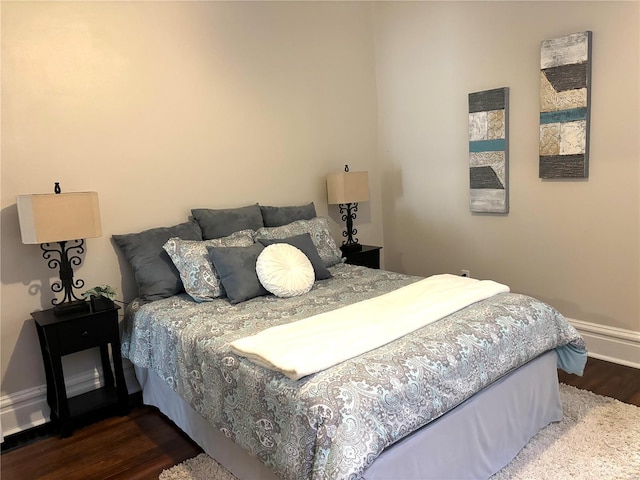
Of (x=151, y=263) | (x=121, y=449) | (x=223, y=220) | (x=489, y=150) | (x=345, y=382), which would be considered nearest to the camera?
(x=345, y=382)

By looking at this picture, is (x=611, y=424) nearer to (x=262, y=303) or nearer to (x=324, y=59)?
(x=262, y=303)

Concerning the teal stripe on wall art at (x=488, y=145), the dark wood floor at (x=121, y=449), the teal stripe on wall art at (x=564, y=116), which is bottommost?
the dark wood floor at (x=121, y=449)

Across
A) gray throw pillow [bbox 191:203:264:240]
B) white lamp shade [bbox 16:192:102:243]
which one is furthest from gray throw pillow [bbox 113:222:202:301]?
white lamp shade [bbox 16:192:102:243]

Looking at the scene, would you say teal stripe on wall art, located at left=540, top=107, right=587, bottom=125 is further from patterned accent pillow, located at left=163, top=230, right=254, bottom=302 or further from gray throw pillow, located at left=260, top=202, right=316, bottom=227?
patterned accent pillow, located at left=163, top=230, right=254, bottom=302

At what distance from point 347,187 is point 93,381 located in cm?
233

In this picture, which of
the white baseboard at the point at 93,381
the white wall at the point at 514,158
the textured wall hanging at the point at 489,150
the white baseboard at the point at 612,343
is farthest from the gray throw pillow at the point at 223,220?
the white baseboard at the point at 612,343

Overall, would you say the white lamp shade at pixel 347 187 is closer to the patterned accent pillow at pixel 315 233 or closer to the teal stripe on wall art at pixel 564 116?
the patterned accent pillow at pixel 315 233

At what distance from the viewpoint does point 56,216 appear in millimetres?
2604

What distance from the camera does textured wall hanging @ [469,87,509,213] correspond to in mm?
3635

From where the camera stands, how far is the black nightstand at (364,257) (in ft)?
13.2

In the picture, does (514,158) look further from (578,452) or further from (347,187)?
(578,452)

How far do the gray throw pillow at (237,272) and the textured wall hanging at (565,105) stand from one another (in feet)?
7.01

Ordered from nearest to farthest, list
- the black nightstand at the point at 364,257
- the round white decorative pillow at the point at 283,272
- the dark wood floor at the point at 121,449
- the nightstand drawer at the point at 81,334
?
the dark wood floor at the point at 121,449, the nightstand drawer at the point at 81,334, the round white decorative pillow at the point at 283,272, the black nightstand at the point at 364,257

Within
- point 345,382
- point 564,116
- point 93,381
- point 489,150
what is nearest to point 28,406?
point 93,381
